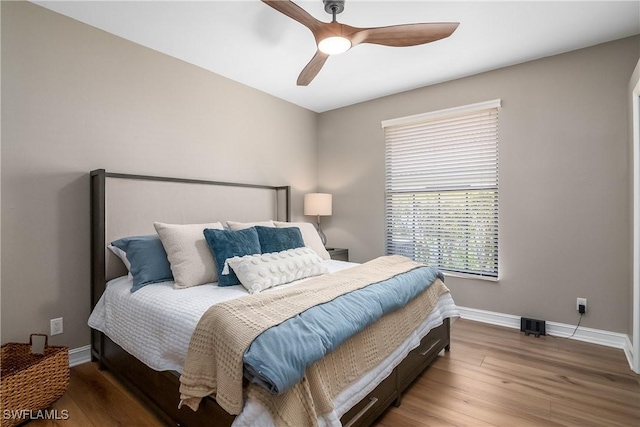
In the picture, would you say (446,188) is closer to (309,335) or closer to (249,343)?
(309,335)

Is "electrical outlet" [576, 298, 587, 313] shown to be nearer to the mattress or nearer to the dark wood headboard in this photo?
the mattress

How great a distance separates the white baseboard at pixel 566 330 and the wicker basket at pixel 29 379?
11.3 ft

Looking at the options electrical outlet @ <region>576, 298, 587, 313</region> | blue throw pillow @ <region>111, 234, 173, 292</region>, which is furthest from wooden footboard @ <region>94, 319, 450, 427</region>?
electrical outlet @ <region>576, 298, 587, 313</region>

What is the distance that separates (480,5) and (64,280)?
3576mm

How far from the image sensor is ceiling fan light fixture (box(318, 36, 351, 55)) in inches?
77.6

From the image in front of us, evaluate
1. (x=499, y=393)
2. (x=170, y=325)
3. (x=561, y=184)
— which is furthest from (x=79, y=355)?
(x=561, y=184)

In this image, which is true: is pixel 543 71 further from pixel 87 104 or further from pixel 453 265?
pixel 87 104

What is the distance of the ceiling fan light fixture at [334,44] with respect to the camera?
1.97 m

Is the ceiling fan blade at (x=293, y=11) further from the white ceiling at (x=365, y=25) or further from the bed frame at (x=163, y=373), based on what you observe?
the bed frame at (x=163, y=373)

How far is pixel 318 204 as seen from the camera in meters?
4.01

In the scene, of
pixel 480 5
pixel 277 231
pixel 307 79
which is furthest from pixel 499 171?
pixel 277 231

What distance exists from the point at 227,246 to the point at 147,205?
0.98 meters

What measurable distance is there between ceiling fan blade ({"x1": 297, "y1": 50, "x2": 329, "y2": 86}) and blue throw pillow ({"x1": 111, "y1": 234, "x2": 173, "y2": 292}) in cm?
171

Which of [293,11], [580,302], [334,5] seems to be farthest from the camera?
[580,302]
